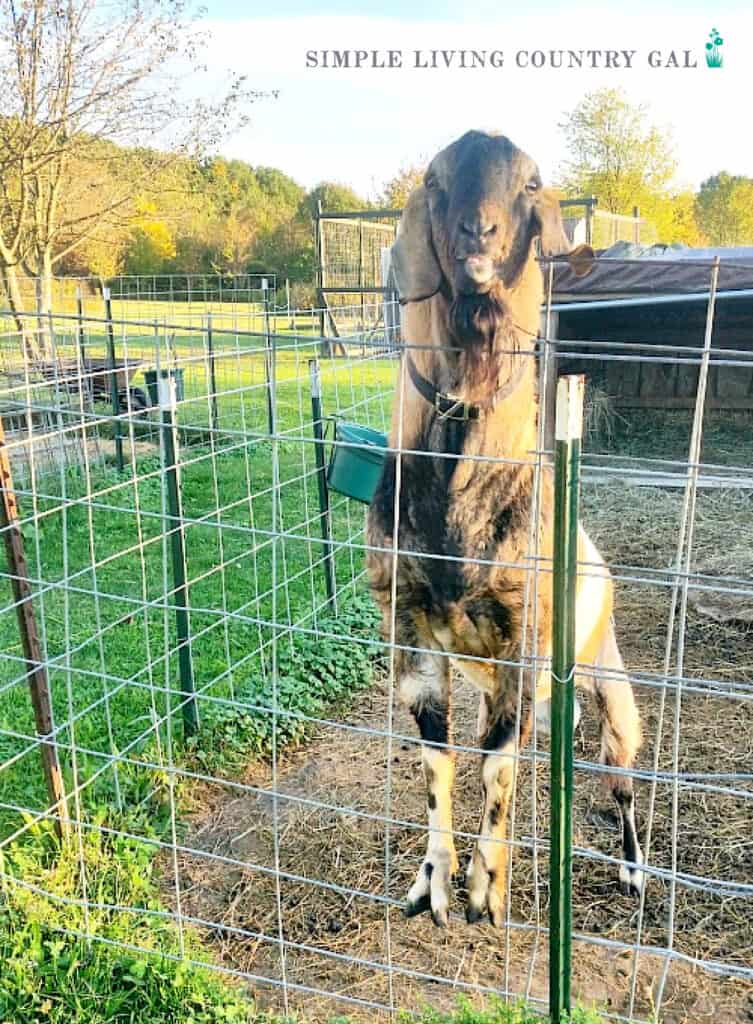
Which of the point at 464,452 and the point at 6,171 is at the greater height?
the point at 6,171

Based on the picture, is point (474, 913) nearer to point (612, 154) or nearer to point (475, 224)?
point (475, 224)

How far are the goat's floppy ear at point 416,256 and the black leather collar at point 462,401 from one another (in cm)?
26

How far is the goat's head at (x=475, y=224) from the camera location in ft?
7.42

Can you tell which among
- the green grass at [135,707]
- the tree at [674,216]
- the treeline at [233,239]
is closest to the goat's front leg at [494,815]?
the green grass at [135,707]

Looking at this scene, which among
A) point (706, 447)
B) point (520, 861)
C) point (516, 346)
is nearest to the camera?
point (516, 346)

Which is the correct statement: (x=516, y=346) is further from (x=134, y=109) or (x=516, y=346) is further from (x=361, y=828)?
(x=134, y=109)

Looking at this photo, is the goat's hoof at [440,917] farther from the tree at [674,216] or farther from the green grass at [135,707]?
the tree at [674,216]

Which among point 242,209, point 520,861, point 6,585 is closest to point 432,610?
point 520,861

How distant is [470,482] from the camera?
2.48m

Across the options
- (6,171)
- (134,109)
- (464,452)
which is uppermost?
(134,109)

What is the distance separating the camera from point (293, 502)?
24.7 feet

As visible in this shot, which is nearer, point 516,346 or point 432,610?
point 516,346

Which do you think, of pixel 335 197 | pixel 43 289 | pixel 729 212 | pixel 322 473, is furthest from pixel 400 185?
pixel 322 473

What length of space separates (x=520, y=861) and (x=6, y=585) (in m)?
4.21
